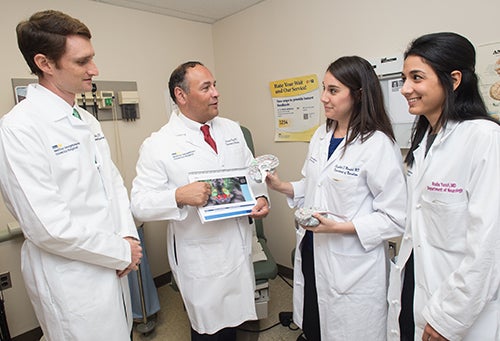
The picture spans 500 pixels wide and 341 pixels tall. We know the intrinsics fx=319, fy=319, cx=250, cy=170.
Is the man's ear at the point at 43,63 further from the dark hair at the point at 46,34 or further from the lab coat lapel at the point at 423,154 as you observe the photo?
the lab coat lapel at the point at 423,154

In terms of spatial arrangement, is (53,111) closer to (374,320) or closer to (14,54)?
(14,54)

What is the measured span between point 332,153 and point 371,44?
100 centimetres

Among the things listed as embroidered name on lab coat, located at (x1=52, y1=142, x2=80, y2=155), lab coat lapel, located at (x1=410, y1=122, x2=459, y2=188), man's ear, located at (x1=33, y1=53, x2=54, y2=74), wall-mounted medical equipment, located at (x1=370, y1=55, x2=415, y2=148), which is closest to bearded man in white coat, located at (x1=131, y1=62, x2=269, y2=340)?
embroidered name on lab coat, located at (x1=52, y1=142, x2=80, y2=155)

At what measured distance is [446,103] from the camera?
956 millimetres

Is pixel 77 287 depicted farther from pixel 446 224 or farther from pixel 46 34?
pixel 446 224

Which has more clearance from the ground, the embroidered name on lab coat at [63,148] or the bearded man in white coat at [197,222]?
the embroidered name on lab coat at [63,148]

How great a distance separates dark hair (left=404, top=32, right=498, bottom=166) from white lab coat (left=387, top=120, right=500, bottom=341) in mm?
45

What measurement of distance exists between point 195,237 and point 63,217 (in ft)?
1.96

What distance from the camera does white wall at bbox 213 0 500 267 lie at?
1666 millimetres

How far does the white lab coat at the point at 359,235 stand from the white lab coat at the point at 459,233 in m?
0.15

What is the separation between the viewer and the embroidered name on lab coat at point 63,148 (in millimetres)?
1062

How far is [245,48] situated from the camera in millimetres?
2688

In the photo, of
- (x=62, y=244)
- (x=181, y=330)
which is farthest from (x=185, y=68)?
(x=181, y=330)

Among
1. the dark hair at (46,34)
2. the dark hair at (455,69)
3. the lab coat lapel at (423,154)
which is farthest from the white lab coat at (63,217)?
the dark hair at (455,69)
